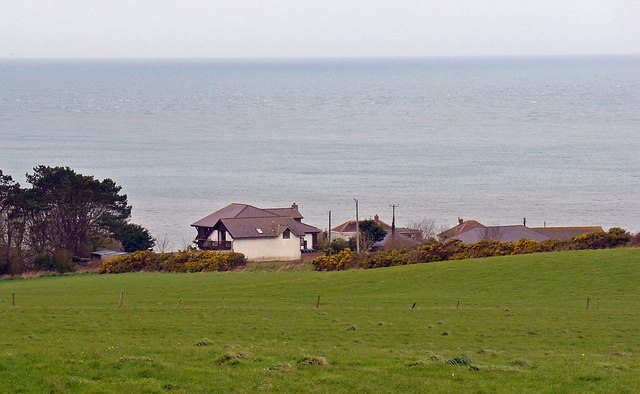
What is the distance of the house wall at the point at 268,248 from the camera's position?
202 feet

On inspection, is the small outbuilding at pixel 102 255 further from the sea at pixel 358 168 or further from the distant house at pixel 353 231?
the distant house at pixel 353 231

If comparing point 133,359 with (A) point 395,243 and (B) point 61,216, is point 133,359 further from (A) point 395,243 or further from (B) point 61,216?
(A) point 395,243

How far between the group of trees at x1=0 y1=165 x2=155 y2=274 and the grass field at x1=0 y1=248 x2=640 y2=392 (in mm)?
12384

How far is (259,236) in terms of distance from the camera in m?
62.0

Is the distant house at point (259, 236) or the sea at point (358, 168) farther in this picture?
the sea at point (358, 168)

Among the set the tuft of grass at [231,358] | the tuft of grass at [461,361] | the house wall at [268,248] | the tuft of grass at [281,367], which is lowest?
the house wall at [268,248]

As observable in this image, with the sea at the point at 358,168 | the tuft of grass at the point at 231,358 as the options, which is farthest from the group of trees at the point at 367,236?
the tuft of grass at the point at 231,358

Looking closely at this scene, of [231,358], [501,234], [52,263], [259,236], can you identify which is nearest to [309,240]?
[259,236]

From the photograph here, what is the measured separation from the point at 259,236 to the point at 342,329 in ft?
128

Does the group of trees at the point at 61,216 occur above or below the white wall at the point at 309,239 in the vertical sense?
above

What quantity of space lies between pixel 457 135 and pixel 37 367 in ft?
537

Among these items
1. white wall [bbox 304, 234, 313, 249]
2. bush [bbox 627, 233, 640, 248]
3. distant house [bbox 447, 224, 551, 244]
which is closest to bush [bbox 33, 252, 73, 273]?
white wall [bbox 304, 234, 313, 249]

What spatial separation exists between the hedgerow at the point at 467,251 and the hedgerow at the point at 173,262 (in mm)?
6052

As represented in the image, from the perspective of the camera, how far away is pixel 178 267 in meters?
49.3
